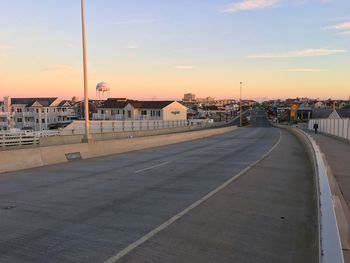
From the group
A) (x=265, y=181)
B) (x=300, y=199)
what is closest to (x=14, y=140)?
(x=265, y=181)

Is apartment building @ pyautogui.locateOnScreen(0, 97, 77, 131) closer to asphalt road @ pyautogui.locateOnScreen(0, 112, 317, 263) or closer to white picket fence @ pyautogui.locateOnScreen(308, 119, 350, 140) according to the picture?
white picket fence @ pyautogui.locateOnScreen(308, 119, 350, 140)

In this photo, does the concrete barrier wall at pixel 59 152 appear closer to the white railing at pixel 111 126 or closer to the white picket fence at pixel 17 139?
the white picket fence at pixel 17 139

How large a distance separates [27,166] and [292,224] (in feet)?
38.8

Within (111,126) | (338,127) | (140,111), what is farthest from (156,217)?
(140,111)

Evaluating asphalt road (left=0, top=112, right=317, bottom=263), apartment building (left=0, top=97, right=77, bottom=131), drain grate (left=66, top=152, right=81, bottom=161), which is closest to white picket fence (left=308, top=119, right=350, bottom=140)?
asphalt road (left=0, top=112, right=317, bottom=263)

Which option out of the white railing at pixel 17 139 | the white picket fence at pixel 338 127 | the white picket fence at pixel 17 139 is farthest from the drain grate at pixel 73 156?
the white picket fence at pixel 338 127

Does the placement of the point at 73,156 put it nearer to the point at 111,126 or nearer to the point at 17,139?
the point at 17,139

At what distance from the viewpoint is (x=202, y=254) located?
233 inches

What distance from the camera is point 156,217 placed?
7980mm

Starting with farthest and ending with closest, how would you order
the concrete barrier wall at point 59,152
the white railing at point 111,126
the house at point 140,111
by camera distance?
the house at point 140,111 → the white railing at point 111,126 → the concrete barrier wall at point 59,152

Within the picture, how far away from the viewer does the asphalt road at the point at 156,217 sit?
602cm

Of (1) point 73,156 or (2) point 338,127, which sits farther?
(2) point 338,127

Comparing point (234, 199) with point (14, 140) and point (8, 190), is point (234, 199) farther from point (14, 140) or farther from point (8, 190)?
point (14, 140)

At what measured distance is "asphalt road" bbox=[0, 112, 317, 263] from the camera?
6016 millimetres
